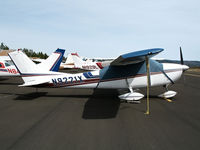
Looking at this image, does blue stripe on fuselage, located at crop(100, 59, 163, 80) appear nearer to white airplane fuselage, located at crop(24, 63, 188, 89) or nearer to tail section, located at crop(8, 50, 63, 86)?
white airplane fuselage, located at crop(24, 63, 188, 89)

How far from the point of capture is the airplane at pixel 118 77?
6461 millimetres

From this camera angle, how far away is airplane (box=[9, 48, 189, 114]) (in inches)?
254

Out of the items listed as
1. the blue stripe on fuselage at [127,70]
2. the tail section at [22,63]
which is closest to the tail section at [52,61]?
the tail section at [22,63]

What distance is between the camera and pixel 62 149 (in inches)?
111

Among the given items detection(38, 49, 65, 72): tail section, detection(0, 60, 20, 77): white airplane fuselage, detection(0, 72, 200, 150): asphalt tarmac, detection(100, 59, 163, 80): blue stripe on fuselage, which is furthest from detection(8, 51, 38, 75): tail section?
detection(0, 60, 20, 77): white airplane fuselage

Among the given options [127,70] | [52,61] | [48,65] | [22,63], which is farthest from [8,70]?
[127,70]

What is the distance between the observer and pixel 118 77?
664 centimetres

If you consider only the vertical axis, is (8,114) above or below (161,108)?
above

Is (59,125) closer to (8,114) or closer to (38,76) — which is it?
(8,114)

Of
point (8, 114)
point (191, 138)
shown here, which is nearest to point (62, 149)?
point (191, 138)

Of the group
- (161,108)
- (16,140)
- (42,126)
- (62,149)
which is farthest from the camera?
(161,108)

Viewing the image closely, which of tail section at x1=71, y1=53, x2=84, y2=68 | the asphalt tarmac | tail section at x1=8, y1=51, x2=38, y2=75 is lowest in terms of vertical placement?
the asphalt tarmac

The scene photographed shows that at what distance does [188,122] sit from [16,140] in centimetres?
490

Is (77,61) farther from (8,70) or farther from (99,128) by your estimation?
(99,128)
